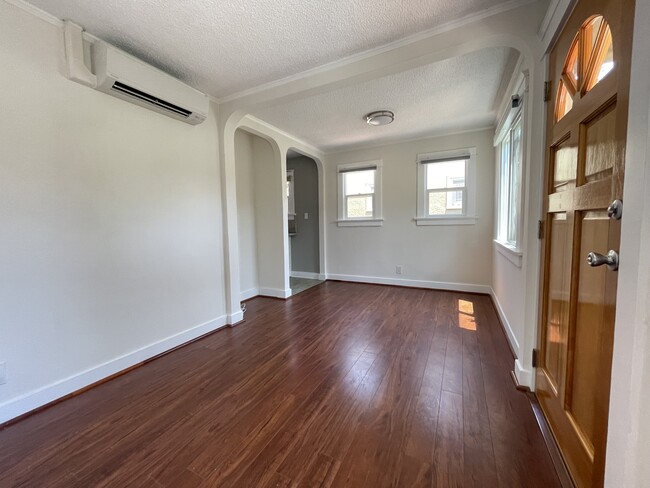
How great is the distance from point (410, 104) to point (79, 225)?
3139mm

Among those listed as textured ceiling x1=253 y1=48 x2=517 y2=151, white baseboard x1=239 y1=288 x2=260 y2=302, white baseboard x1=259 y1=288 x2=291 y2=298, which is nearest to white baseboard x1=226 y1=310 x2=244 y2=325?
white baseboard x1=239 y1=288 x2=260 y2=302

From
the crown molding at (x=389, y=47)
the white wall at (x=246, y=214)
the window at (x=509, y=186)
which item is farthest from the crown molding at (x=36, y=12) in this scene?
the window at (x=509, y=186)

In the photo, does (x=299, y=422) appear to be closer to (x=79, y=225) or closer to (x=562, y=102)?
(x=79, y=225)

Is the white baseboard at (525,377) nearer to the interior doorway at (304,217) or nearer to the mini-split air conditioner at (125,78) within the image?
the mini-split air conditioner at (125,78)

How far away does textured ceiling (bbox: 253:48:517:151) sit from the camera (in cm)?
225

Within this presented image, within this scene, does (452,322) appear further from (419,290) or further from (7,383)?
(7,383)

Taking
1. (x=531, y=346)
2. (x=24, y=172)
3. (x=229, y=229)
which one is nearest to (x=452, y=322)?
(x=531, y=346)

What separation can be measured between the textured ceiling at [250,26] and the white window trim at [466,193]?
2.42 metres

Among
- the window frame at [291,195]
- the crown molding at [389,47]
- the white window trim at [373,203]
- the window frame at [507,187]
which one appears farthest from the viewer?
the window frame at [291,195]

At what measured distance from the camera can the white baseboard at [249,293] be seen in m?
3.85

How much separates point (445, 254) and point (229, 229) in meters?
3.13

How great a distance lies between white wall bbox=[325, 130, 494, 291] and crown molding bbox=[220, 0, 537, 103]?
93.2 inches

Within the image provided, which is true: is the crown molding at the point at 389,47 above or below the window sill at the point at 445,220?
above

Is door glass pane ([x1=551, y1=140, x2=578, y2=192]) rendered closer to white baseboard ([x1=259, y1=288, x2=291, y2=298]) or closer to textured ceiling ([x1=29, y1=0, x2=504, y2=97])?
textured ceiling ([x1=29, y1=0, x2=504, y2=97])
